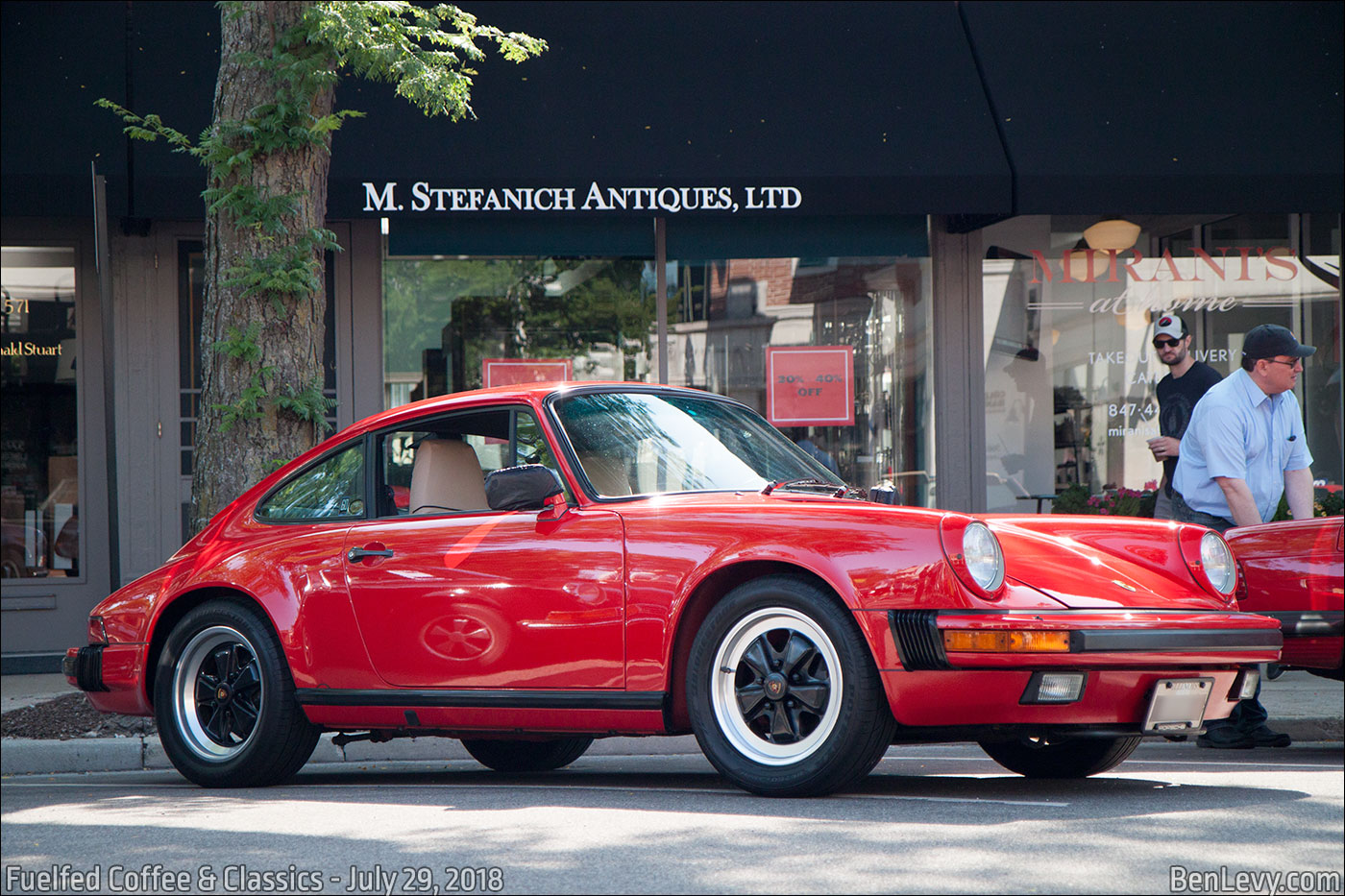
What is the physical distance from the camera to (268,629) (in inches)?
233

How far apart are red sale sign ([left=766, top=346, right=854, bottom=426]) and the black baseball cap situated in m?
4.84

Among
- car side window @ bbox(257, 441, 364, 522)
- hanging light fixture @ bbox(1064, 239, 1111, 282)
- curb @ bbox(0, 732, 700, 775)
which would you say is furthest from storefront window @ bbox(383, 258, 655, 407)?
car side window @ bbox(257, 441, 364, 522)

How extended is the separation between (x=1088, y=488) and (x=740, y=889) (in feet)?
28.1

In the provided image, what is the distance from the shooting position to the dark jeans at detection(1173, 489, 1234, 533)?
7152 millimetres

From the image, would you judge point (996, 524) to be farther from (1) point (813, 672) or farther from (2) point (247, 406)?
(2) point (247, 406)

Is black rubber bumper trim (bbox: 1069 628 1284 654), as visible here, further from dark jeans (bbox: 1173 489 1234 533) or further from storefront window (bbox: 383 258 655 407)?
storefront window (bbox: 383 258 655 407)

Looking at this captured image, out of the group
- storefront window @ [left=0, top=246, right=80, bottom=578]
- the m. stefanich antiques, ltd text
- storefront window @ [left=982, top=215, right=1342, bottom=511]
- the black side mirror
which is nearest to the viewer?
the black side mirror

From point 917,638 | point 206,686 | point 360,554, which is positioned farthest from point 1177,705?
point 206,686

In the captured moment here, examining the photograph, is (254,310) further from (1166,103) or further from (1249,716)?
(1166,103)

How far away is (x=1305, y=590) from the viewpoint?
6074mm

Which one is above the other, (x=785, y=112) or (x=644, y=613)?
(x=785, y=112)

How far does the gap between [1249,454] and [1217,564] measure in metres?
2.10

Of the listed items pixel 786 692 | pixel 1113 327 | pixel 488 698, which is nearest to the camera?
pixel 786 692

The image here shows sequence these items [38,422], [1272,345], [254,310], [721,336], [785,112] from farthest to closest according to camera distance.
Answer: [721,336], [38,422], [785,112], [254,310], [1272,345]
